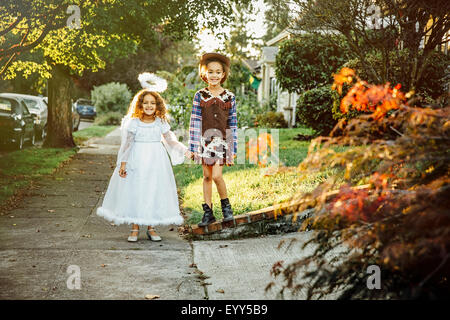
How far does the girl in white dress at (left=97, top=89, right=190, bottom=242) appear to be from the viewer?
18.7 feet

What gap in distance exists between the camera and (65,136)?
1622 centimetres

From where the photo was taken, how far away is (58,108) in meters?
16.0

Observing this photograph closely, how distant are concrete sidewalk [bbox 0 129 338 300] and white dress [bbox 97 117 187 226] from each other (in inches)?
11.4

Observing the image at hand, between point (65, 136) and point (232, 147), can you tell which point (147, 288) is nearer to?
point (232, 147)

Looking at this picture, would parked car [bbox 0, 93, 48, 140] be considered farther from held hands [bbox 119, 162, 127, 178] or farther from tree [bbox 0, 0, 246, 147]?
held hands [bbox 119, 162, 127, 178]

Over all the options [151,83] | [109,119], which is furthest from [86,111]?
[151,83]

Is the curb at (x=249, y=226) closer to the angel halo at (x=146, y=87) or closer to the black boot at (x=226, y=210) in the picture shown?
the black boot at (x=226, y=210)

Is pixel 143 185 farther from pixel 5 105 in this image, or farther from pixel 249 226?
pixel 5 105

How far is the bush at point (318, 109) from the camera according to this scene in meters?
14.4

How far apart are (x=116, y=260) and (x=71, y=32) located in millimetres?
8918

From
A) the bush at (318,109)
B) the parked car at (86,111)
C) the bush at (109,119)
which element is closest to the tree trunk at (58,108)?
the bush at (318,109)
